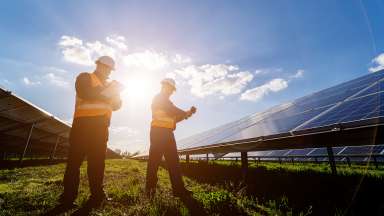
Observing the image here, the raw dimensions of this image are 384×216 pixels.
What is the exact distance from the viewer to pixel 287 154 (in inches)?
394

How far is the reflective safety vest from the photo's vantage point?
386 cm

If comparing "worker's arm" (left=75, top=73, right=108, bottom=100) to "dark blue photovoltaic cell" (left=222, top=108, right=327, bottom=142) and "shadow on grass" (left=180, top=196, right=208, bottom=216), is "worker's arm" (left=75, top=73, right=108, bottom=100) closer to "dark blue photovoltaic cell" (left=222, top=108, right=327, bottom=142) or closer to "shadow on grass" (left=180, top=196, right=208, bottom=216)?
"shadow on grass" (left=180, top=196, right=208, bottom=216)

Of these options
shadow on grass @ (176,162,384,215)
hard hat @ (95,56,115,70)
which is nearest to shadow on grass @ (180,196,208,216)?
shadow on grass @ (176,162,384,215)

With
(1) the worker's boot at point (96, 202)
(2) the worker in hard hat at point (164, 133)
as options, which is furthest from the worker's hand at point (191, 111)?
(1) the worker's boot at point (96, 202)

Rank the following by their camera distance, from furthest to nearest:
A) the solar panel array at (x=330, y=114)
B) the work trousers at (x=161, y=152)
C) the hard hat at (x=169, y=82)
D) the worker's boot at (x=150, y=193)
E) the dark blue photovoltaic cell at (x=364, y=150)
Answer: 1. the dark blue photovoltaic cell at (x=364, y=150)
2. the solar panel array at (x=330, y=114)
3. the hard hat at (x=169, y=82)
4. the work trousers at (x=161, y=152)
5. the worker's boot at (x=150, y=193)

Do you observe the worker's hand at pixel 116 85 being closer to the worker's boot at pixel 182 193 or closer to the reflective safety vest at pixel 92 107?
the reflective safety vest at pixel 92 107

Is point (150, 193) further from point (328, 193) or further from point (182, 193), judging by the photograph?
point (328, 193)

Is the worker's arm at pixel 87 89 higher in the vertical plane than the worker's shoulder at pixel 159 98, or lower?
lower

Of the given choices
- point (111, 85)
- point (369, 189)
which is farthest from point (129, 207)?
point (369, 189)

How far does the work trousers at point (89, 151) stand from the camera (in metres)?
3.60

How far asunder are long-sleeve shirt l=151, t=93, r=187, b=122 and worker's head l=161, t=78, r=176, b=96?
14 cm

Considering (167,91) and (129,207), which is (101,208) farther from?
(167,91)

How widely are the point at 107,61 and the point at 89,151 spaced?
1.56 m

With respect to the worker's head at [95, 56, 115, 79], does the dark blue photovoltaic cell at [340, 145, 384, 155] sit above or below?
below
